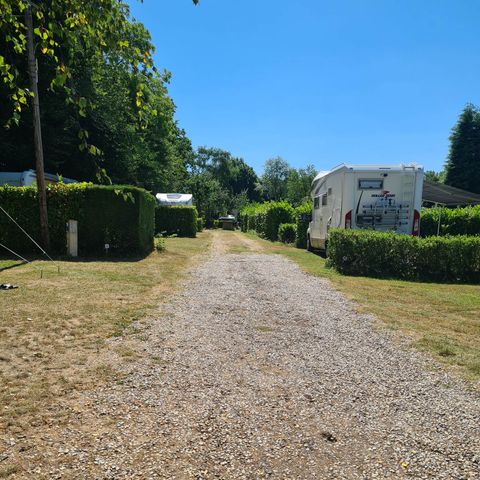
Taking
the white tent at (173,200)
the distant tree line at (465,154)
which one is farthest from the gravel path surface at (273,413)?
the distant tree line at (465,154)

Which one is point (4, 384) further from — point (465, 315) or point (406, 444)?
point (465, 315)

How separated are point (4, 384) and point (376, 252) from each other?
9.10 m

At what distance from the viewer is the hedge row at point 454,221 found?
17344mm

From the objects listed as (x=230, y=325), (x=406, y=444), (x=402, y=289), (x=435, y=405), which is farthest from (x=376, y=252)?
(x=406, y=444)

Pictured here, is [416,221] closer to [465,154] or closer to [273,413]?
[273,413]

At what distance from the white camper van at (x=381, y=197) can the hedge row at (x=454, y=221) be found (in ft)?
18.8

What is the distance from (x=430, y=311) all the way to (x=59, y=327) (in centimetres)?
542

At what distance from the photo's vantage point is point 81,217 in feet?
44.0

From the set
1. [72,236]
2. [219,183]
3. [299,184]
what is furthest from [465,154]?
[72,236]

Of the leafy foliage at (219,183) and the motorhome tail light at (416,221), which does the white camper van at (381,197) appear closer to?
the motorhome tail light at (416,221)

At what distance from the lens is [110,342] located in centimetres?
470

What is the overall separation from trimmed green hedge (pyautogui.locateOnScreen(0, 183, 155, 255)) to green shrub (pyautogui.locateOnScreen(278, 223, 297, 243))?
11.4 metres

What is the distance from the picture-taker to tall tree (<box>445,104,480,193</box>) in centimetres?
4894

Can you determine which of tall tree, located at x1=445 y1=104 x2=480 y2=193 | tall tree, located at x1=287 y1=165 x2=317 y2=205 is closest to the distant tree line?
tall tree, located at x1=445 y1=104 x2=480 y2=193
